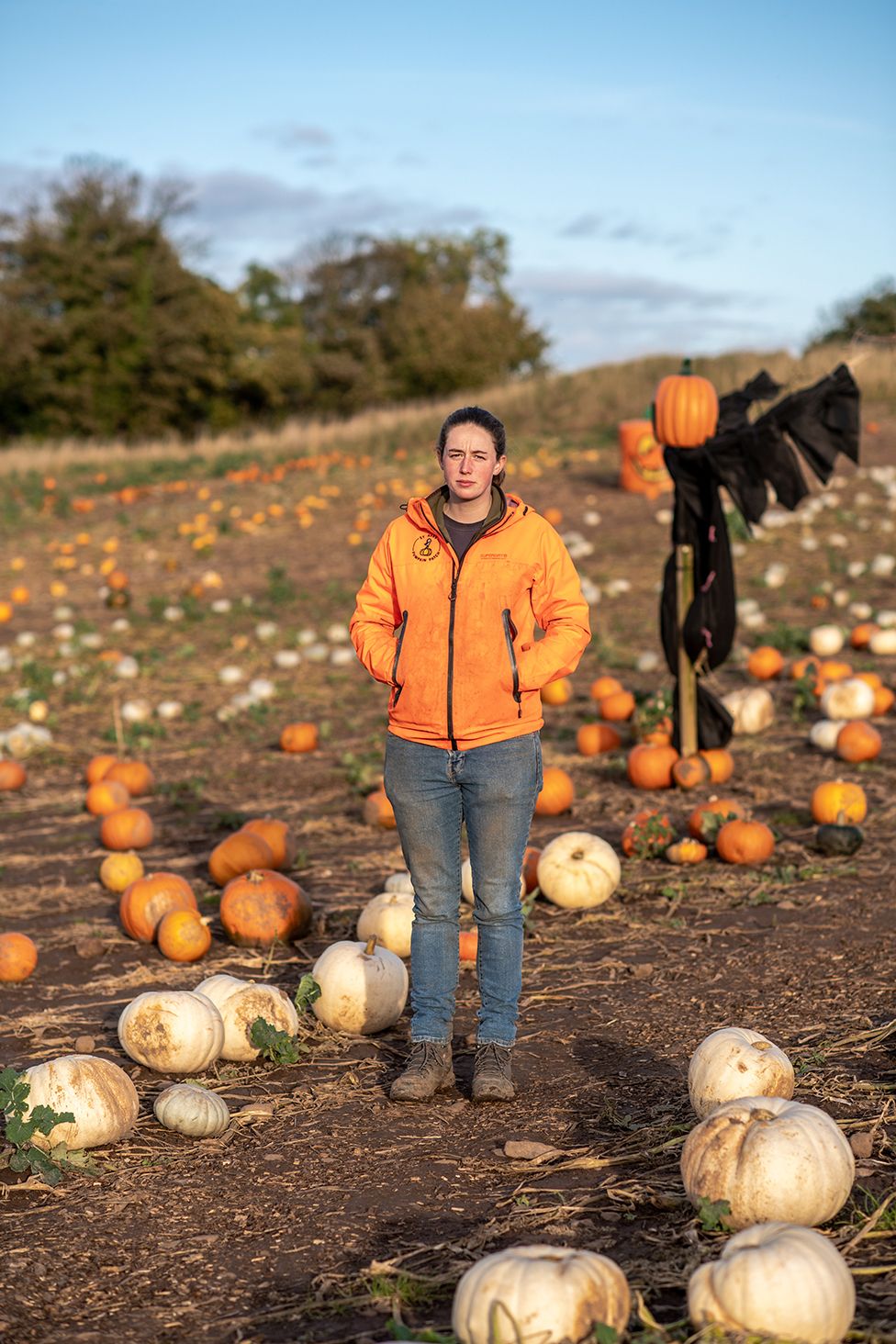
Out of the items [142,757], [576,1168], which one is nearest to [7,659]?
[142,757]

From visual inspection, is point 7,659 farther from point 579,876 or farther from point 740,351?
point 740,351

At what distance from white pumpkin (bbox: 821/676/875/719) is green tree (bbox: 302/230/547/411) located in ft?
142

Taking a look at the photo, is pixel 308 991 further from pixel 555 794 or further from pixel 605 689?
pixel 605 689

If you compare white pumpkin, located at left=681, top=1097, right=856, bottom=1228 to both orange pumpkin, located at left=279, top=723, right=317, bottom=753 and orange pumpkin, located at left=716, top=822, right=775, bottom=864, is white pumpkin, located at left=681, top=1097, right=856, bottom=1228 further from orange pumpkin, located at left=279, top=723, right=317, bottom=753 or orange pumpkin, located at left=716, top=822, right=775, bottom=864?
orange pumpkin, located at left=279, top=723, right=317, bottom=753

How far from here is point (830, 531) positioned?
1761cm

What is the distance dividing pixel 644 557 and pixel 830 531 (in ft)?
7.85

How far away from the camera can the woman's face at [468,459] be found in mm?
4707

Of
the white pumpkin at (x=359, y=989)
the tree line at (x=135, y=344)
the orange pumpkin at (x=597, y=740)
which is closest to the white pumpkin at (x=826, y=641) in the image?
the orange pumpkin at (x=597, y=740)

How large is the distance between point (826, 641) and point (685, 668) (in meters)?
3.73

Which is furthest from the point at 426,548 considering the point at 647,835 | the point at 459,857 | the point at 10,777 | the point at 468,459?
the point at 10,777

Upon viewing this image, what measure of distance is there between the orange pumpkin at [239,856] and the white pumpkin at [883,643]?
271 inches

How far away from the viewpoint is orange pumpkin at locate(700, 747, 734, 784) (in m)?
8.93

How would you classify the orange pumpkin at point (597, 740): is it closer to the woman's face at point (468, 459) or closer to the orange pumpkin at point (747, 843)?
the orange pumpkin at point (747, 843)

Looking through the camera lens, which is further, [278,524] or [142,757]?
[278,524]
